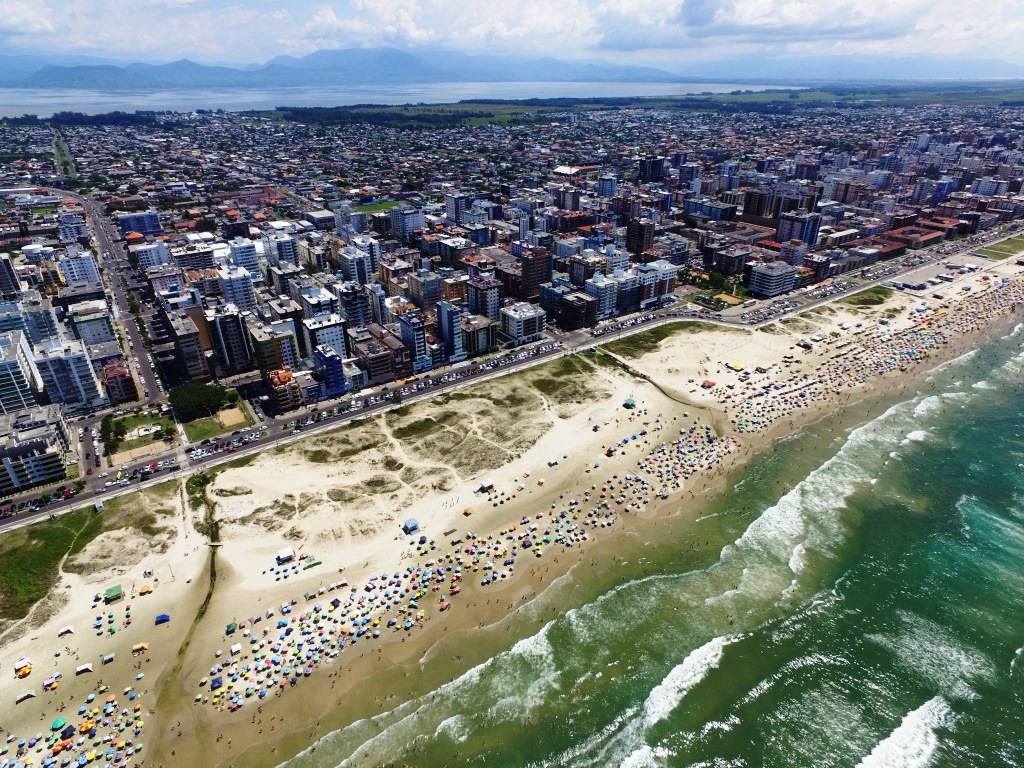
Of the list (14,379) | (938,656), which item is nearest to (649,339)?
(938,656)

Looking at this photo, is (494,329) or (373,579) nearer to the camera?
(373,579)

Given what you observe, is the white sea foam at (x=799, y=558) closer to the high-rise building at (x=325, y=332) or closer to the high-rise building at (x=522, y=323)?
the high-rise building at (x=522, y=323)

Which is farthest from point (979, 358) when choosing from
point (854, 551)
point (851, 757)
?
point (851, 757)

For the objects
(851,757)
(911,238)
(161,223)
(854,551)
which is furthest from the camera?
(161,223)

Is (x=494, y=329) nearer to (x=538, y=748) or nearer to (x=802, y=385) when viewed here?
(x=802, y=385)

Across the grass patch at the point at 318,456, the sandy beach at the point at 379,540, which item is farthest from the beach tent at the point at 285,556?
the grass patch at the point at 318,456

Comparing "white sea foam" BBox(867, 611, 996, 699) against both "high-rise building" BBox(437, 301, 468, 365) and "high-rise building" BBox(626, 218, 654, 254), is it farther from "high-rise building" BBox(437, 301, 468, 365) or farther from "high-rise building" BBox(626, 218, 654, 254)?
"high-rise building" BBox(626, 218, 654, 254)

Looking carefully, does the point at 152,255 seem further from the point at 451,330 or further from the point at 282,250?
the point at 451,330

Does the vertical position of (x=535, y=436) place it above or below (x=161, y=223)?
below
